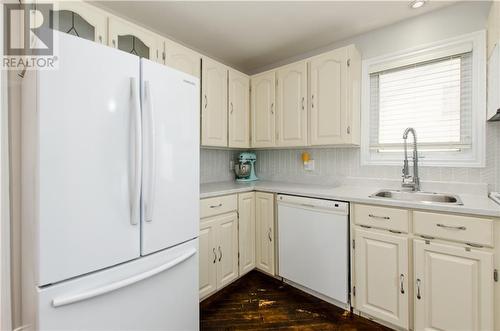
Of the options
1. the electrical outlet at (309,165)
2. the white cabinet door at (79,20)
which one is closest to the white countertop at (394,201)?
the electrical outlet at (309,165)

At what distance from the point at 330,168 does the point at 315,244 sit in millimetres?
881

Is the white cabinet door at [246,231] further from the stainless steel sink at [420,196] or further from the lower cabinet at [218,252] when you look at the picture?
the stainless steel sink at [420,196]

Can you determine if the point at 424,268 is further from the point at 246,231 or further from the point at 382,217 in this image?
the point at 246,231

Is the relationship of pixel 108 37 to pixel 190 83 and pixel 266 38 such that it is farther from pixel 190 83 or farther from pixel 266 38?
pixel 266 38

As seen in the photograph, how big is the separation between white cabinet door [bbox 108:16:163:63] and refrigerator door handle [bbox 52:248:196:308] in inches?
59.7

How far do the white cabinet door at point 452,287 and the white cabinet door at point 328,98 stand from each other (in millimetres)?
1071

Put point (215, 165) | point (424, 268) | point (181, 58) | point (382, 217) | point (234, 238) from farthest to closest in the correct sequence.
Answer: point (215, 165) → point (234, 238) → point (181, 58) → point (382, 217) → point (424, 268)

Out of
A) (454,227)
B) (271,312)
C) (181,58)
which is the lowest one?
(271,312)

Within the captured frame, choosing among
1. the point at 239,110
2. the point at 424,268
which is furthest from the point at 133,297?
the point at 239,110

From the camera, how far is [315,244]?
1.92 meters

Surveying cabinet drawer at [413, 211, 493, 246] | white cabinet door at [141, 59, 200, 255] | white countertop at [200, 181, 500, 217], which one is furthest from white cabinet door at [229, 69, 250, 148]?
cabinet drawer at [413, 211, 493, 246]

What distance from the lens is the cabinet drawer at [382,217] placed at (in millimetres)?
1513

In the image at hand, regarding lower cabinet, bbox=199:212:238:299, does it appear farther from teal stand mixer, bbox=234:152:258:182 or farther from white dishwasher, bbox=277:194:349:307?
teal stand mixer, bbox=234:152:258:182

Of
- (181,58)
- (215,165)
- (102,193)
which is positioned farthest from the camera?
(215,165)
